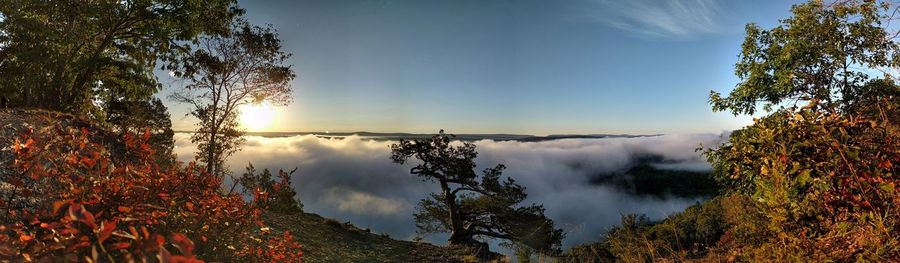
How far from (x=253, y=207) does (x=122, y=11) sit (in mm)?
17323

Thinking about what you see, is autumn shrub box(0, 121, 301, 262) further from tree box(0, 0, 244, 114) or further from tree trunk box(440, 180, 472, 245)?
tree trunk box(440, 180, 472, 245)

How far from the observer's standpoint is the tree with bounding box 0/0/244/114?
1542 centimetres

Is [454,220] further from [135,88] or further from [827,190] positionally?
[827,190]

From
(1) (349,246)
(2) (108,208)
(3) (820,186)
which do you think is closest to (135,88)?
(1) (349,246)

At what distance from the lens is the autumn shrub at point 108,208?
1.73m

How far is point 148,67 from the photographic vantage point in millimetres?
21797

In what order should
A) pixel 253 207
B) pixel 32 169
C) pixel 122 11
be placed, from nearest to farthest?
pixel 32 169 → pixel 253 207 → pixel 122 11

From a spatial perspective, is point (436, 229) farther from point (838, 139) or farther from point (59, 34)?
point (838, 139)

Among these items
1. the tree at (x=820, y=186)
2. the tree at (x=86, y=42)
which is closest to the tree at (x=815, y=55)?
the tree at (x=820, y=186)

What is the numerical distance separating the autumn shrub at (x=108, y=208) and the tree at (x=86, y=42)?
35.1 feet

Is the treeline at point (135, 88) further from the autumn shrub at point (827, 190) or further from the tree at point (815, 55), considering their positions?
the tree at point (815, 55)

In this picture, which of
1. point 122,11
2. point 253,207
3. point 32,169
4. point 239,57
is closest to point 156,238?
point 32,169

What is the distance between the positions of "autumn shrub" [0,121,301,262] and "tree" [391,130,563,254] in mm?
17387

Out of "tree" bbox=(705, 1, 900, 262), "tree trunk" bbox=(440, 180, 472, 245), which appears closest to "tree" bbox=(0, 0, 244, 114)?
"tree trunk" bbox=(440, 180, 472, 245)
